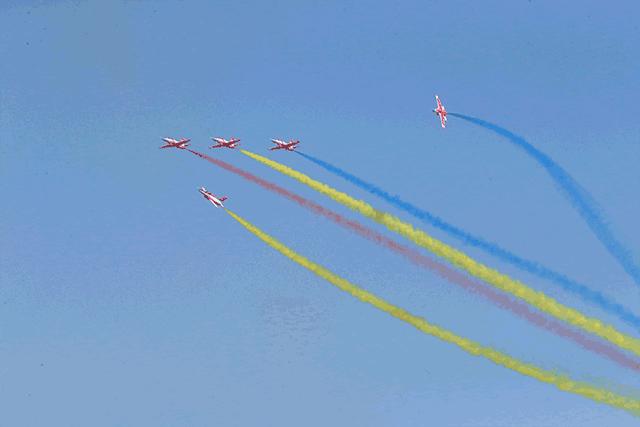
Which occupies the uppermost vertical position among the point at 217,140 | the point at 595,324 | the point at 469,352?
the point at 217,140

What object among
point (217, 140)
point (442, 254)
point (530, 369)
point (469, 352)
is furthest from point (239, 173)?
point (530, 369)

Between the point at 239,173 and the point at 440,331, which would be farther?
the point at 239,173

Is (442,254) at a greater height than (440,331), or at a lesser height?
greater

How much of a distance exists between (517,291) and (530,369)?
5255 millimetres

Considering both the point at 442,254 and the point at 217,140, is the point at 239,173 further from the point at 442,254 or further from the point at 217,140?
the point at 442,254

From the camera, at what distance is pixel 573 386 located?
55219 millimetres

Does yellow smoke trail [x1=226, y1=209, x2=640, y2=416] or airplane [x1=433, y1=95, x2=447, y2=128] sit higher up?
airplane [x1=433, y1=95, x2=447, y2=128]

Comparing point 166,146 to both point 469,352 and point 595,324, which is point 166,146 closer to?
point 469,352

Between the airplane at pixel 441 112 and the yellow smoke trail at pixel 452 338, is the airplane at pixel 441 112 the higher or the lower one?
the higher one

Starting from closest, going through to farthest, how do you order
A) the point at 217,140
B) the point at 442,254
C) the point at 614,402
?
the point at 614,402 < the point at 442,254 < the point at 217,140

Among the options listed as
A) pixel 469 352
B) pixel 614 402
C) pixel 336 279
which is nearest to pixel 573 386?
pixel 614 402

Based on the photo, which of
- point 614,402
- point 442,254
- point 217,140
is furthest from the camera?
point 217,140

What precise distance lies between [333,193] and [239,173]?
752cm

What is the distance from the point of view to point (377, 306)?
59.2 metres
